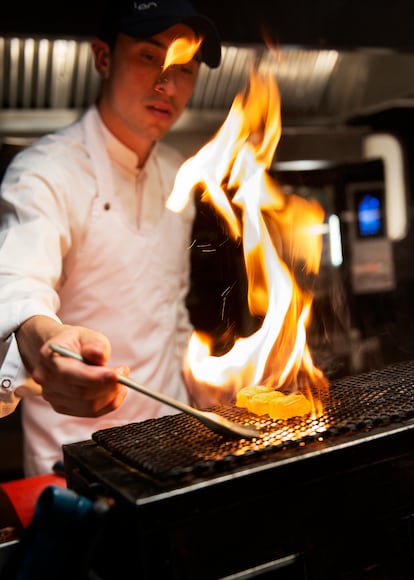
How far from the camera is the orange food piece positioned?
1.35m

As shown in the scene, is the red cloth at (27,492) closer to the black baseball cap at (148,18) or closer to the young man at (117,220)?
the young man at (117,220)

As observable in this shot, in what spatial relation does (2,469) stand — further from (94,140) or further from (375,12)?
(375,12)

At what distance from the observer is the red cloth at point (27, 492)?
5.10 ft

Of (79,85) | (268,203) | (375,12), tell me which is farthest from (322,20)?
(79,85)

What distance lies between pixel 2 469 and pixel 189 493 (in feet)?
8.46

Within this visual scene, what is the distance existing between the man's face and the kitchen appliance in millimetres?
1208

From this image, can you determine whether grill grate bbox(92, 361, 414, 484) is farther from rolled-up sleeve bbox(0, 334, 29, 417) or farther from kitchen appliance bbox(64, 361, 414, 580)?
rolled-up sleeve bbox(0, 334, 29, 417)

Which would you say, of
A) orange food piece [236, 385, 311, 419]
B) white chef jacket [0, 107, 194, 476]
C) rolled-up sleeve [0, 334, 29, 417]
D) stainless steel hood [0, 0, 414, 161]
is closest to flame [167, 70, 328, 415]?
orange food piece [236, 385, 311, 419]

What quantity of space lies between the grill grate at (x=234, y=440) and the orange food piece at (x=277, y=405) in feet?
0.05

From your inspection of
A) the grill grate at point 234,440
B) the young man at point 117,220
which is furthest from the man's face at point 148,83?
the grill grate at point 234,440

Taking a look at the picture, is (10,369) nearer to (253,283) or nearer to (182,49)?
(253,283)

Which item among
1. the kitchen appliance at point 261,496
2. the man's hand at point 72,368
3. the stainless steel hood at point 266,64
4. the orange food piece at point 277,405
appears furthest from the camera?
the stainless steel hood at point 266,64

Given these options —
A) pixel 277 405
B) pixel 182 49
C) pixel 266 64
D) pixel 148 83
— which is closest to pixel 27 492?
pixel 277 405

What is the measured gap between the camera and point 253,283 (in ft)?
6.56
